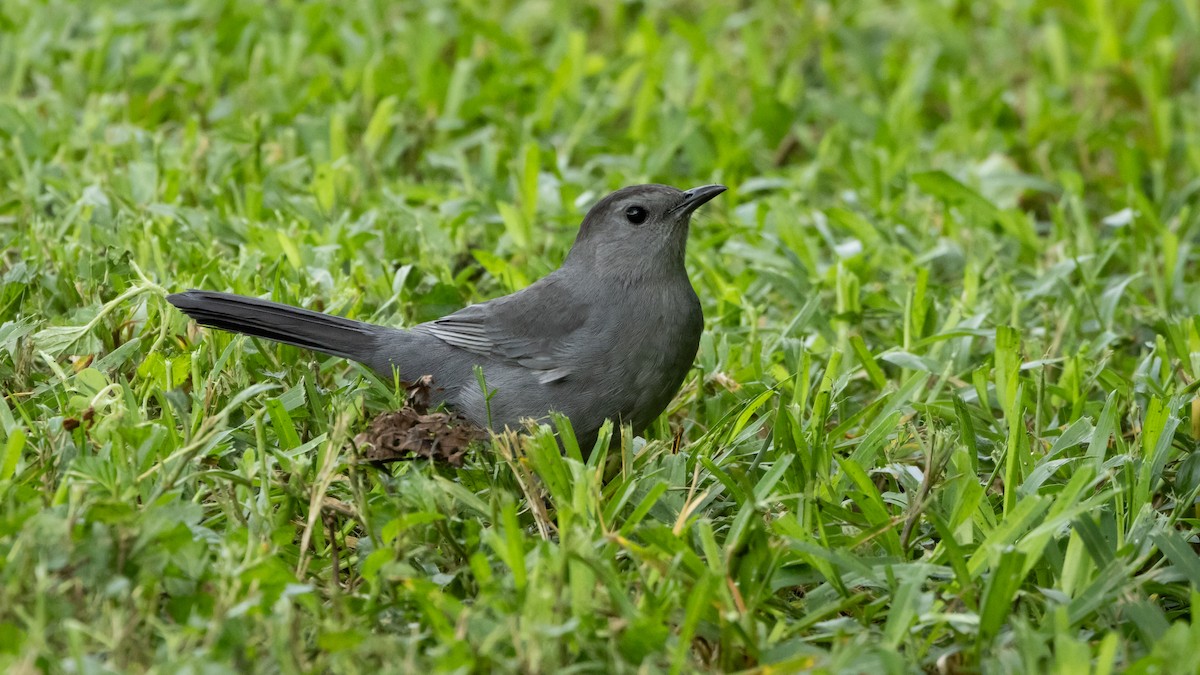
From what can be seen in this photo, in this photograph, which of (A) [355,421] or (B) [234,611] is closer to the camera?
(B) [234,611]

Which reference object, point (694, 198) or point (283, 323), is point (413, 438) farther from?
point (694, 198)

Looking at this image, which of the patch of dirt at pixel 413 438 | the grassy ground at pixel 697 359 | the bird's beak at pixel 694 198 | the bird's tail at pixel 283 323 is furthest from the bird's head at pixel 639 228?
the patch of dirt at pixel 413 438

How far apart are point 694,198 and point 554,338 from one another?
2.33ft

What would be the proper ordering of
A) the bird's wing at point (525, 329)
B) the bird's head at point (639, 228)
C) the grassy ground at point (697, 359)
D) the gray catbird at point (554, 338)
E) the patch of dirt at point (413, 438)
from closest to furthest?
the grassy ground at point (697, 359), the patch of dirt at point (413, 438), the gray catbird at point (554, 338), the bird's wing at point (525, 329), the bird's head at point (639, 228)

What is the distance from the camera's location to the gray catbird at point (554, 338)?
3.71 m

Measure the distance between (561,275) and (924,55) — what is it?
3700 mm

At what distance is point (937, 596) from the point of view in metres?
3.02

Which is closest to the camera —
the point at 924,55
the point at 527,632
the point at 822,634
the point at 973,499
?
the point at 527,632

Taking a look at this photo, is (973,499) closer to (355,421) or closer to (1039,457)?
(1039,457)

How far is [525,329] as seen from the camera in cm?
390

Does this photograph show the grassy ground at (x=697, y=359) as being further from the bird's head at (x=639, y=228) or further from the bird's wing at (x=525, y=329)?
the bird's head at (x=639, y=228)

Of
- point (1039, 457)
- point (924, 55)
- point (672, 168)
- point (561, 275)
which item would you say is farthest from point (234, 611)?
point (924, 55)

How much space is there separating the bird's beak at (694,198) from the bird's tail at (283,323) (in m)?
1.01

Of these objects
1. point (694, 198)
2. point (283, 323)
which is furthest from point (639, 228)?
point (283, 323)
